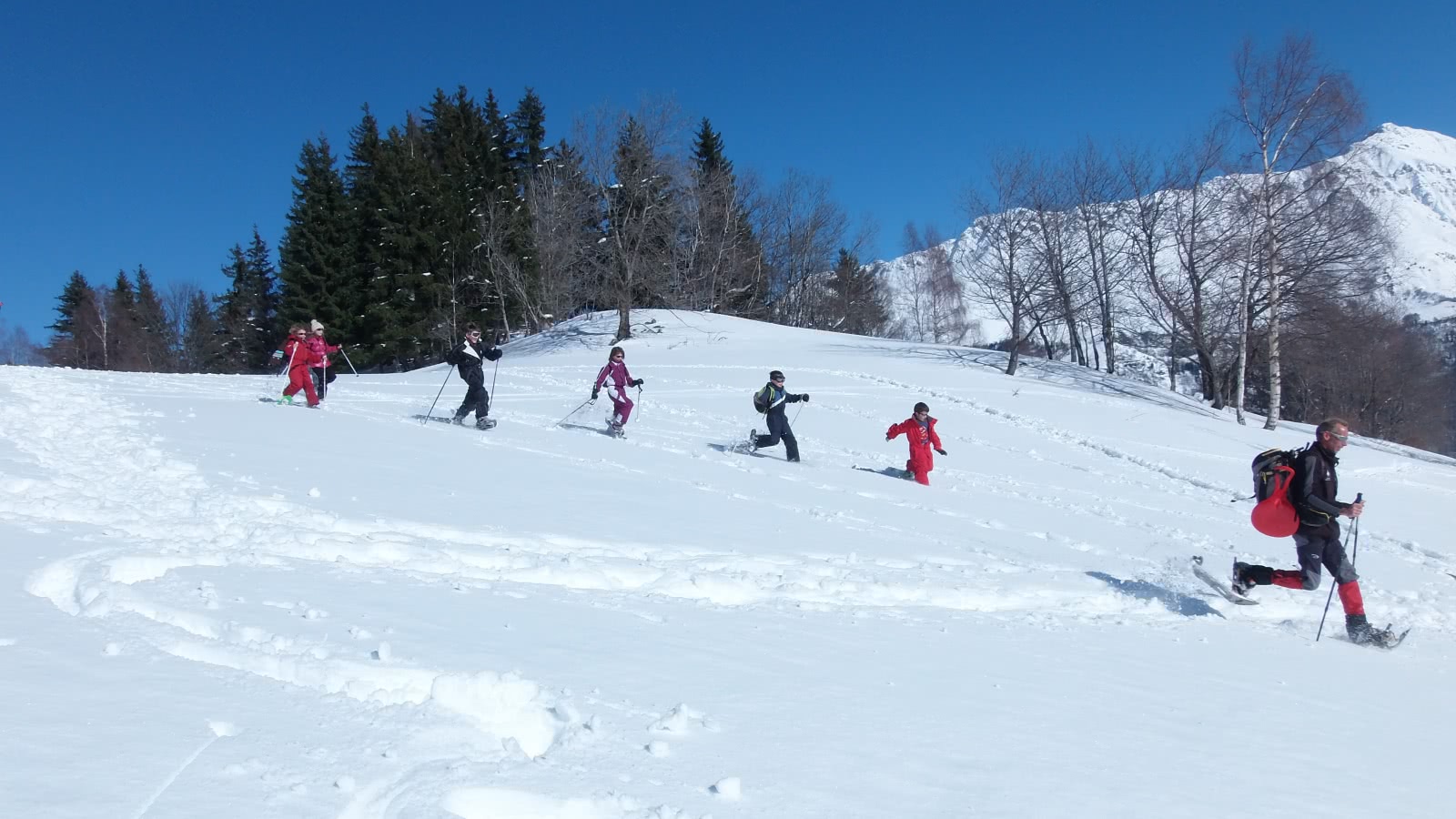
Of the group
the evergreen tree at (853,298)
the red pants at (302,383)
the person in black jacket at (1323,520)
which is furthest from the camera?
the evergreen tree at (853,298)

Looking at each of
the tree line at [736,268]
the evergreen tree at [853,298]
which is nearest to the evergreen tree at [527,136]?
the tree line at [736,268]

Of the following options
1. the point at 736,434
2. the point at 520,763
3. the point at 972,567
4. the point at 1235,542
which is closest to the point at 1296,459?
the point at 972,567

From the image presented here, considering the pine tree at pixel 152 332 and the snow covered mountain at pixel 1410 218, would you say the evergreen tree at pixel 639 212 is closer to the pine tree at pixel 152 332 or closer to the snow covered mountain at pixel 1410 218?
the snow covered mountain at pixel 1410 218

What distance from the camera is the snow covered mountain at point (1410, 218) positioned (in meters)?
25.1

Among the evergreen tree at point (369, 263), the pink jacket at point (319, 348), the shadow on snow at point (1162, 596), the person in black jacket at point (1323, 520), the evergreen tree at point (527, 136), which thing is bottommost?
the shadow on snow at point (1162, 596)

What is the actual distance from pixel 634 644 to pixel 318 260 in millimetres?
41102

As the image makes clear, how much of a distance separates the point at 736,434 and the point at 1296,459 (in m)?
9.57

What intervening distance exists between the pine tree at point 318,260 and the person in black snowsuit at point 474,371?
28.8 m

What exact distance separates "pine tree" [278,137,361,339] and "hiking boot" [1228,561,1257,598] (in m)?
38.7

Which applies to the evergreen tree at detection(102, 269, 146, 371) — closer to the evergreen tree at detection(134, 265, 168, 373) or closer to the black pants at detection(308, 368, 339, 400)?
the evergreen tree at detection(134, 265, 168, 373)

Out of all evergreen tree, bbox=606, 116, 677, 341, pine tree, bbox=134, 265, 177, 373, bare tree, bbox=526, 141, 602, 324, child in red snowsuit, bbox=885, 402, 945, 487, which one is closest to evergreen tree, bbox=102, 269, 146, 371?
pine tree, bbox=134, 265, 177, 373

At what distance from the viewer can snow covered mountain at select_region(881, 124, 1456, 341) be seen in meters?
25.1

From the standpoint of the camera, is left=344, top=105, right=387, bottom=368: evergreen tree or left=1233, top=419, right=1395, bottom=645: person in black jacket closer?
left=1233, top=419, right=1395, bottom=645: person in black jacket

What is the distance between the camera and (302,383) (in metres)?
13.5
